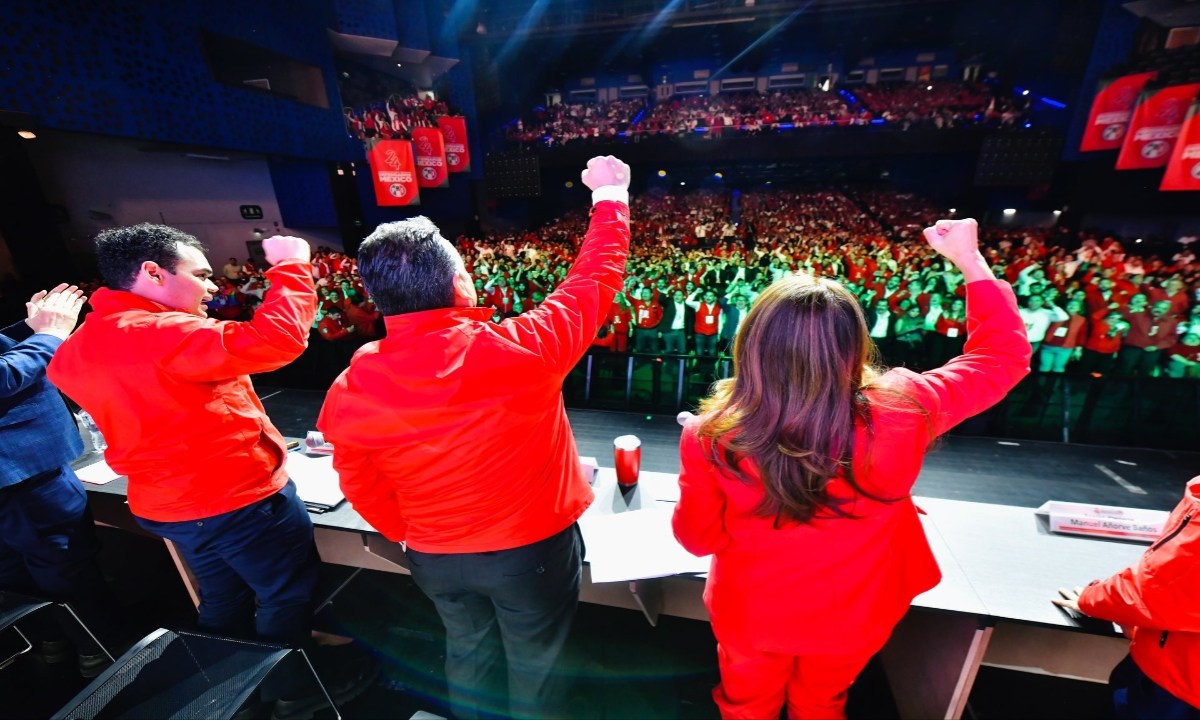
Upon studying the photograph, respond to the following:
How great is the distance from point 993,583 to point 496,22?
18.0 m

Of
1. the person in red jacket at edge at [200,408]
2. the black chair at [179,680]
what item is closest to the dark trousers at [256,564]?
the person in red jacket at edge at [200,408]

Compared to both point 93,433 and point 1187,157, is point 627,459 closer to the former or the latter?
point 93,433

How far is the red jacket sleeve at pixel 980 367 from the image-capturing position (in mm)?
1075

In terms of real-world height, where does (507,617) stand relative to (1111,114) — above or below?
below

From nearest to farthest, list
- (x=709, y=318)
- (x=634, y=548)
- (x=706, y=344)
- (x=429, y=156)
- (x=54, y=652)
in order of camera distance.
Answer: (x=634, y=548), (x=54, y=652), (x=709, y=318), (x=706, y=344), (x=429, y=156)

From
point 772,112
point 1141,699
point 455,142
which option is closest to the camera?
point 1141,699

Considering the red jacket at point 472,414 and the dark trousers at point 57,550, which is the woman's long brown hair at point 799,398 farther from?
the dark trousers at point 57,550

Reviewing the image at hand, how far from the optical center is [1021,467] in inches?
122

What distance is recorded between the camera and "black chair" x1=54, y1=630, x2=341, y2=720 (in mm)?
1342

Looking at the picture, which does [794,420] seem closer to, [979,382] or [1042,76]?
[979,382]

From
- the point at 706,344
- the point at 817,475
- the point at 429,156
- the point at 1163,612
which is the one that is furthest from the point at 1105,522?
the point at 429,156

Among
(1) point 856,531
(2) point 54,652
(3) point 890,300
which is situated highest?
(1) point 856,531

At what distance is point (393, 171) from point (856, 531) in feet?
36.9

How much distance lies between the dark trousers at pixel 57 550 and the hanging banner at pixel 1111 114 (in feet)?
48.1
